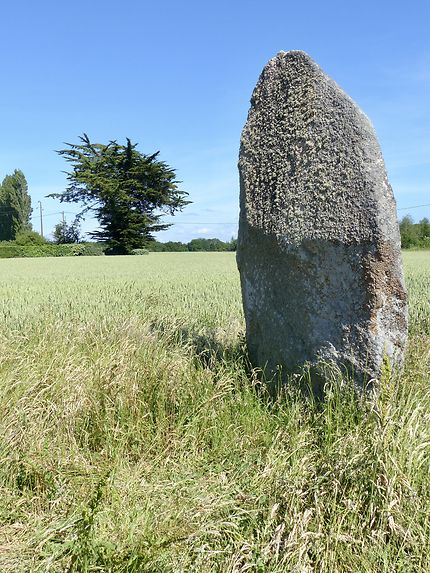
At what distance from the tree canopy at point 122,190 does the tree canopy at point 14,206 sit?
26066 mm

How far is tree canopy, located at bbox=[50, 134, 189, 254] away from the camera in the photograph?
46.4 meters

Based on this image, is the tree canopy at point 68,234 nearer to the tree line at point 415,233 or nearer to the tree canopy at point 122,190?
the tree canopy at point 122,190

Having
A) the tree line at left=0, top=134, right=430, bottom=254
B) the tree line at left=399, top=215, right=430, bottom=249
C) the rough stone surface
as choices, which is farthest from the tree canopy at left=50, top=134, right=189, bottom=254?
the rough stone surface

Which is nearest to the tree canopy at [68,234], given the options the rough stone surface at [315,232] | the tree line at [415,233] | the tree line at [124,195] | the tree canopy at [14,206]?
the tree line at [124,195]

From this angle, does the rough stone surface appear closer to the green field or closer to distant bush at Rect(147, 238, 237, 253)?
the green field

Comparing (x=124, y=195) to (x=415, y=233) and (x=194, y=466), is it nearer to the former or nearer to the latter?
(x=415, y=233)

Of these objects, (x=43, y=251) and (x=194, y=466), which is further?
(x=43, y=251)

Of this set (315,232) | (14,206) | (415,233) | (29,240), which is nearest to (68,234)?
(29,240)

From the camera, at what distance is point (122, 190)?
4669cm

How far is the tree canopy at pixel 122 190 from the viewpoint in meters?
46.4

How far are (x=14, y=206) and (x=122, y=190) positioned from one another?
35.3 meters

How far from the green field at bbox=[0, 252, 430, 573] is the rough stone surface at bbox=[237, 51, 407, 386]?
369 mm

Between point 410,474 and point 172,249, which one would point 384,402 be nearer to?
point 410,474

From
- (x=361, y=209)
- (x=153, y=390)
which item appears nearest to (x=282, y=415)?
(x=153, y=390)
